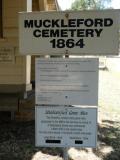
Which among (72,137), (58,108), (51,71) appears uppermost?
(51,71)

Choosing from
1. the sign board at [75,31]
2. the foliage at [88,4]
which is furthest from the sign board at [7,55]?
the foliage at [88,4]

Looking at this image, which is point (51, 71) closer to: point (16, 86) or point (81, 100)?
point (81, 100)

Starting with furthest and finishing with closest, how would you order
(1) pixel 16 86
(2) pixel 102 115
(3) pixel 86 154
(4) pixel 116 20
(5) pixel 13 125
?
(2) pixel 102 115 → (5) pixel 13 125 → (1) pixel 16 86 → (3) pixel 86 154 → (4) pixel 116 20

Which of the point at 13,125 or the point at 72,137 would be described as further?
the point at 13,125

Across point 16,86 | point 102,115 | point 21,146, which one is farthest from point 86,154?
point 102,115

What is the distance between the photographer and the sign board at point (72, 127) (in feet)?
19.1

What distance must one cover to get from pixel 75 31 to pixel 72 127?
3.81 ft

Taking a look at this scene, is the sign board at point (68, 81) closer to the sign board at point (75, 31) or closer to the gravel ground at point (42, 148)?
the sign board at point (75, 31)

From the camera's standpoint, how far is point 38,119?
587 cm

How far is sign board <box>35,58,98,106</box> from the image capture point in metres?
5.73

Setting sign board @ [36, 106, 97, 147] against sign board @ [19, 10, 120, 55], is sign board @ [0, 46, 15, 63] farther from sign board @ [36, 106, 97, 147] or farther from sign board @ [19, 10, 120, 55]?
sign board @ [36, 106, 97, 147]

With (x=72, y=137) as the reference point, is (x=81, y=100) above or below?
above

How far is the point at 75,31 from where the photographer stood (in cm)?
576

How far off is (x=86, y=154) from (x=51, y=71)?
8.81 feet
